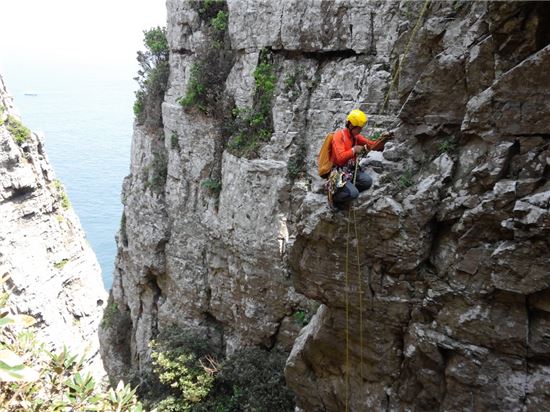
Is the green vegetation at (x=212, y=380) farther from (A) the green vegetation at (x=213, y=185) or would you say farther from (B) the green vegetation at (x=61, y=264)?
(B) the green vegetation at (x=61, y=264)

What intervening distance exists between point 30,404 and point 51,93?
13282cm

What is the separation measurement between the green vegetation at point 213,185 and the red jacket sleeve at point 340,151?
8111mm

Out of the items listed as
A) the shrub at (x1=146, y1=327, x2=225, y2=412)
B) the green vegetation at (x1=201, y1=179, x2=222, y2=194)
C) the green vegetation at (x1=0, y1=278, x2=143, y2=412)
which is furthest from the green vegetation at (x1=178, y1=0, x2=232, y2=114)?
the green vegetation at (x1=0, y1=278, x2=143, y2=412)

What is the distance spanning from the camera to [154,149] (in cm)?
1762

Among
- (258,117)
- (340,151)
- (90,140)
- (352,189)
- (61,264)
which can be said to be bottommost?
(90,140)

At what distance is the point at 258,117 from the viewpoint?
42.8ft

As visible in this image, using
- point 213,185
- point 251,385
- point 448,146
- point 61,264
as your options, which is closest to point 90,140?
point 61,264

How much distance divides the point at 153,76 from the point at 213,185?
20.5ft

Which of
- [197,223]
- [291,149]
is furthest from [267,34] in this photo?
[197,223]

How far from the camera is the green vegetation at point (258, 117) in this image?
42.1 feet

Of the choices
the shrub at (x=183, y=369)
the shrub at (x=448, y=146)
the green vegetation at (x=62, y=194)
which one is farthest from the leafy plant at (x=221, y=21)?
the green vegetation at (x=62, y=194)

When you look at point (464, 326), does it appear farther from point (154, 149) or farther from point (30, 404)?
point (154, 149)

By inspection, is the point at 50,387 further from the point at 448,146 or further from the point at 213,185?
the point at 213,185

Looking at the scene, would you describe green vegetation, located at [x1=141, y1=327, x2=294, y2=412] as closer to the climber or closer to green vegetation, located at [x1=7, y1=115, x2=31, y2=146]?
the climber
